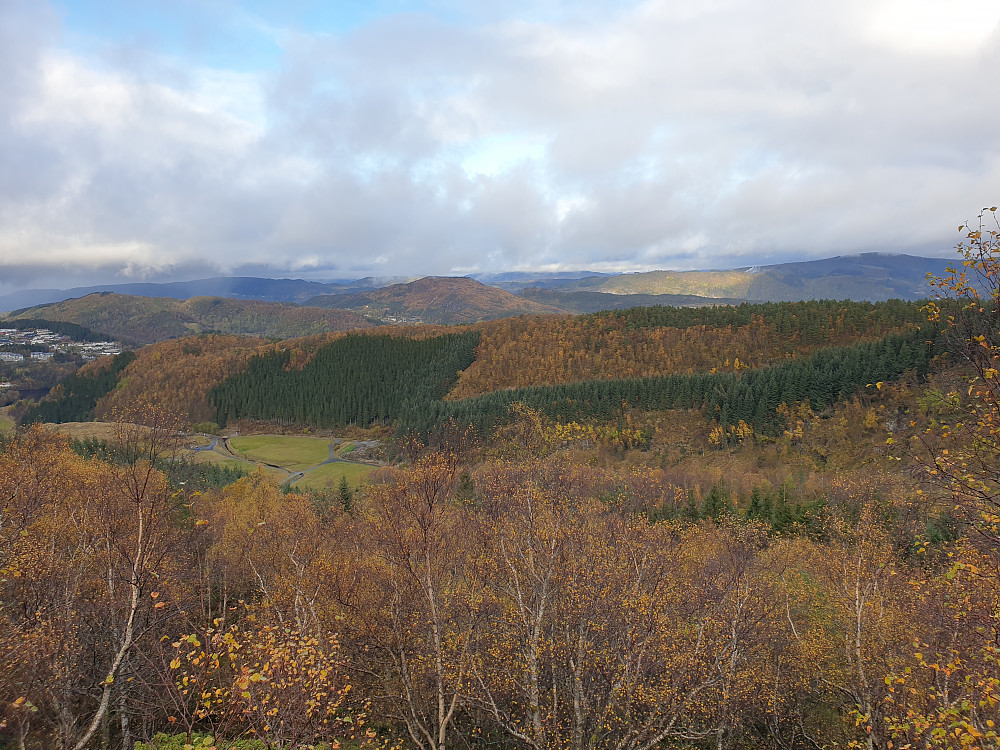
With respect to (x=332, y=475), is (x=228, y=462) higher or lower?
higher

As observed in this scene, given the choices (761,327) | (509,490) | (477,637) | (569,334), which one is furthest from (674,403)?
(477,637)

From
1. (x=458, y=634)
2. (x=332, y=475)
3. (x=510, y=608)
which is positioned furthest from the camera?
(x=332, y=475)

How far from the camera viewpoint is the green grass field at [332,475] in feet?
378

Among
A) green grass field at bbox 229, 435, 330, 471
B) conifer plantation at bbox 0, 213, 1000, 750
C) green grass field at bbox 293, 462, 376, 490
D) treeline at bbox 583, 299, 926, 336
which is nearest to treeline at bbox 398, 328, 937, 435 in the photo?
treeline at bbox 583, 299, 926, 336

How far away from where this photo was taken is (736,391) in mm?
122562

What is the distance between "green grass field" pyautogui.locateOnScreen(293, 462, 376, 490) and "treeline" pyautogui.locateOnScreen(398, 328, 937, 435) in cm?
2462

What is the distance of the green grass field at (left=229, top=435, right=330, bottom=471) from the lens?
14775 centimetres

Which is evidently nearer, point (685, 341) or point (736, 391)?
point (736, 391)

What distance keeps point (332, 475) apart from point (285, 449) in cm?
4841

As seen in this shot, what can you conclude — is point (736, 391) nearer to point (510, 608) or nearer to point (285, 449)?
point (510, 608)

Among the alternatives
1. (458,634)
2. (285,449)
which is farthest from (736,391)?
(285,449)

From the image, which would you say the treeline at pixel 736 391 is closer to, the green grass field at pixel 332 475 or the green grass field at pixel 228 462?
the green grass field at pixel 332 475

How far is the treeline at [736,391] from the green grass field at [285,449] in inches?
1464

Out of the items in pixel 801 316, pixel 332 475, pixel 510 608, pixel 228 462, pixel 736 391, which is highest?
pixel 801 316
